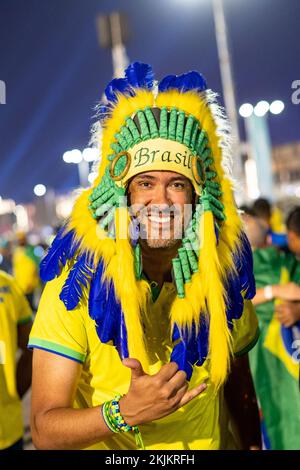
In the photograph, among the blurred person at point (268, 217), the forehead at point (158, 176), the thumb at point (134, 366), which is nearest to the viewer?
the thumb at point (134, 366)

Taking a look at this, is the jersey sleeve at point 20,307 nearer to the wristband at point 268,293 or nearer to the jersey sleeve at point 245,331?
the jersey sleeve at point 245,331

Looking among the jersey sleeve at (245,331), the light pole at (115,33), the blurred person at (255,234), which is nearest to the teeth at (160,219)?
the jersey sleeve at (245,331)

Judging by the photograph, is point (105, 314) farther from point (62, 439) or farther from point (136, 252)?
point (62, 439)

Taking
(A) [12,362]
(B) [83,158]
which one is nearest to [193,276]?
(A) [12,362]

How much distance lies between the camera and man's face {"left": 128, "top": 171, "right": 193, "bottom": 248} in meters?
1.96

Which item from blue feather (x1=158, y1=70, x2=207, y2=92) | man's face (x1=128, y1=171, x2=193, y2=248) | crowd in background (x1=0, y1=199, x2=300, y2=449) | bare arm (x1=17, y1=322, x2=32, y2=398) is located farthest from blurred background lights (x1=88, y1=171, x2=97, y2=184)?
crowd in background (x1=0, y1=199, x2=300, y2=449)

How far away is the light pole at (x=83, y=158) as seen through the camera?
2294 mm

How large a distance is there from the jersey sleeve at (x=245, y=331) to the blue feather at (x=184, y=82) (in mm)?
Answer: 883

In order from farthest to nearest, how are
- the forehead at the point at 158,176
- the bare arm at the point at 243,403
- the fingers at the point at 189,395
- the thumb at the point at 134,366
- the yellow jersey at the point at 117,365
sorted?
1. the bare arm at the point at 243,403
2. the forehead at the point at 158,176
3. the yellow jersey at the point at 117,365
4. the fingers at the point at 189,395
5. the thumb at the point at 134,366

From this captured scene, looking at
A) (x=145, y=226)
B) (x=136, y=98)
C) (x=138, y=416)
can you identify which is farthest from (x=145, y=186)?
(x=138, y=416)

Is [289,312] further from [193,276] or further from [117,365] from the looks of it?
[117,365]

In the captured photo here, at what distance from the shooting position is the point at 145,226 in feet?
6.46

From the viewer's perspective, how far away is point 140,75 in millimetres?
2191

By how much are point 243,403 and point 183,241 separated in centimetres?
78
